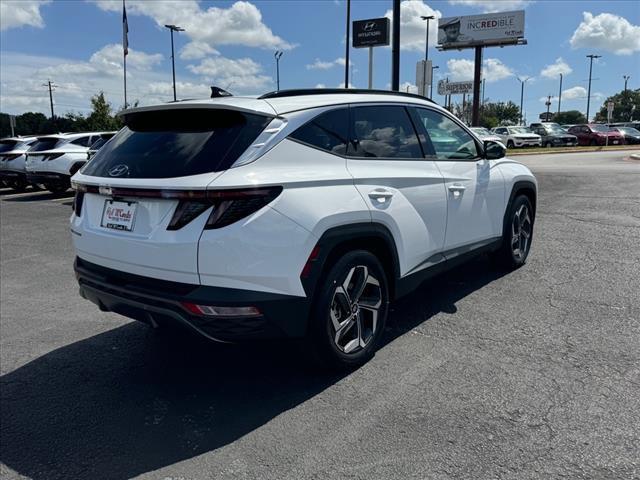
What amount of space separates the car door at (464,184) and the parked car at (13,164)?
1543 cm

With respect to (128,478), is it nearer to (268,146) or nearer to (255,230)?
(255,230)

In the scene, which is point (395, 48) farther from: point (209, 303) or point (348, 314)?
point (209, 303)

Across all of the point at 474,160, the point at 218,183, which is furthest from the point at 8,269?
the point at 474,160

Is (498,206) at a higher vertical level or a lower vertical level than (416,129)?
lower

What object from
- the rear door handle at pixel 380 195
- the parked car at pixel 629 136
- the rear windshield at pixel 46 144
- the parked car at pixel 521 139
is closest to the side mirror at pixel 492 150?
the rear door handle at pixel 380 195

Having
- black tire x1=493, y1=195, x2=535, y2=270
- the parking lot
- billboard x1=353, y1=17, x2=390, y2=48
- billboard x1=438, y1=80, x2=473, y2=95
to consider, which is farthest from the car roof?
billboard x1=438, y1=80, x2=473, y2=95

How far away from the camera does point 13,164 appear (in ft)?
54.9

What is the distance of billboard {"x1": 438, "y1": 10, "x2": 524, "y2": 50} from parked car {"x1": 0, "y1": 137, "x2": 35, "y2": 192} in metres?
46.9

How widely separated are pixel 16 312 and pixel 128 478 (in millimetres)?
3237

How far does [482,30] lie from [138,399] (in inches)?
2242

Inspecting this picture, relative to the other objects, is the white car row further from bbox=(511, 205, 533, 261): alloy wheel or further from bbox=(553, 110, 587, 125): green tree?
bbox=(553, 110, 587, 125): green tree

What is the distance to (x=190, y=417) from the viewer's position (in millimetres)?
3111

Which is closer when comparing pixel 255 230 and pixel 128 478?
pixel 128 478

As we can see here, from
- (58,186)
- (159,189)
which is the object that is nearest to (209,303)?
(159,189)
